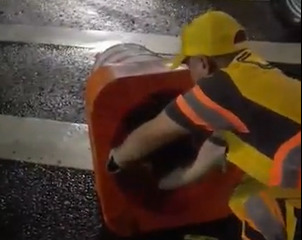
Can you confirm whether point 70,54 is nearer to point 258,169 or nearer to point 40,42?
point 40,42

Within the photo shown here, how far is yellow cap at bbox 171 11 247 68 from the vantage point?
1382mm

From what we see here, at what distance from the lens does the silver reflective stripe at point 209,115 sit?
4.33 feet

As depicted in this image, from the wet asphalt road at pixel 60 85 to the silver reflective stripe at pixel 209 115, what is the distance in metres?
0.21

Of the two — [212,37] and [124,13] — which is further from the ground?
[212,37]

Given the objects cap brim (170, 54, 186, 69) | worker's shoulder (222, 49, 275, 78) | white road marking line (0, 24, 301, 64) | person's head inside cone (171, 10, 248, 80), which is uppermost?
worker's shoulder (222, 49, 275, 78)

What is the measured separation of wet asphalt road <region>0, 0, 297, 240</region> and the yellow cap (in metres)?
0.10

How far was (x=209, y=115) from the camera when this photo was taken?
52.7 inches

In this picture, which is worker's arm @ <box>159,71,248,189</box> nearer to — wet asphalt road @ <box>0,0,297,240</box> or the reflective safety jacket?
the reflective safety jacket

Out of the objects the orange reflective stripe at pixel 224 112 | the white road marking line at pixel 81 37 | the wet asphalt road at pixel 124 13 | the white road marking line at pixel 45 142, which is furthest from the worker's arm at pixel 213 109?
the wet asphalt road at pixel 124 13

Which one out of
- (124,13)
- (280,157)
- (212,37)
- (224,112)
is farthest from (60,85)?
(280,157)

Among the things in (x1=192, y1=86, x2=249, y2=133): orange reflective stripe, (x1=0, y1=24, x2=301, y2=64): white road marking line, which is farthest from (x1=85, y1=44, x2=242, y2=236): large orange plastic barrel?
(x1=0, y1=24, x2=301, y2=64): white road marking line

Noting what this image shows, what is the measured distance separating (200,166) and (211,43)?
1.12ft

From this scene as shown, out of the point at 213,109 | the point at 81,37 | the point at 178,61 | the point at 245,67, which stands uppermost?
the point at 245,67

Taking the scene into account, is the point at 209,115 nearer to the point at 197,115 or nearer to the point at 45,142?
the point at 197,115
